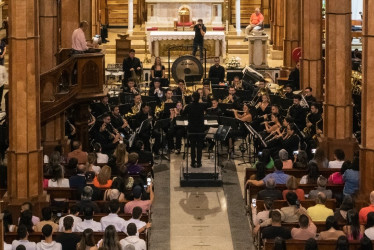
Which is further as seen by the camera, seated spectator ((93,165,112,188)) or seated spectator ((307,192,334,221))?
seated spectator ((93,165,112,188))

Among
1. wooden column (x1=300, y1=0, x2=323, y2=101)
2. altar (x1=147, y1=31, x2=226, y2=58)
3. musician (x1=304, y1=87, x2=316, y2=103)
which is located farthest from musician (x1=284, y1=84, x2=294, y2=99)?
altar (x1=147, y1=31, x2=226, y2=58)

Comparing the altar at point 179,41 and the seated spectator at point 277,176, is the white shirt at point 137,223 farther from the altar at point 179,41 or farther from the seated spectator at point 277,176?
the altar at point 179,41

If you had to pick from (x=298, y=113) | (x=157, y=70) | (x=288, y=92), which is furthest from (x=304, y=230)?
(x=157, y=70)

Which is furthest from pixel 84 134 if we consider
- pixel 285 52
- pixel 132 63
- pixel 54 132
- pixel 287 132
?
pixel 285 52

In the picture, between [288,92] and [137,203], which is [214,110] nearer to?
[288,92]

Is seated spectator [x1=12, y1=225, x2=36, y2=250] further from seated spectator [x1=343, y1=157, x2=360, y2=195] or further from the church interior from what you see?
seated spectator [x1=343, y1=157, x2=360, y2=195]

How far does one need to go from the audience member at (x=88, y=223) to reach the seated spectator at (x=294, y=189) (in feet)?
10.6

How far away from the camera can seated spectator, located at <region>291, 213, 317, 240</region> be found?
50.7ft

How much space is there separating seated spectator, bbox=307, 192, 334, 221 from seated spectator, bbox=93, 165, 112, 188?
348 cm

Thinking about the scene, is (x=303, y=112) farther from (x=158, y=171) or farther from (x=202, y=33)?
(x=202, y=33)

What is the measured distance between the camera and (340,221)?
16219 mm

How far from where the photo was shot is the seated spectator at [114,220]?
16.2 m

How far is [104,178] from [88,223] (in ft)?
7.35

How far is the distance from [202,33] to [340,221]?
18042 mm
